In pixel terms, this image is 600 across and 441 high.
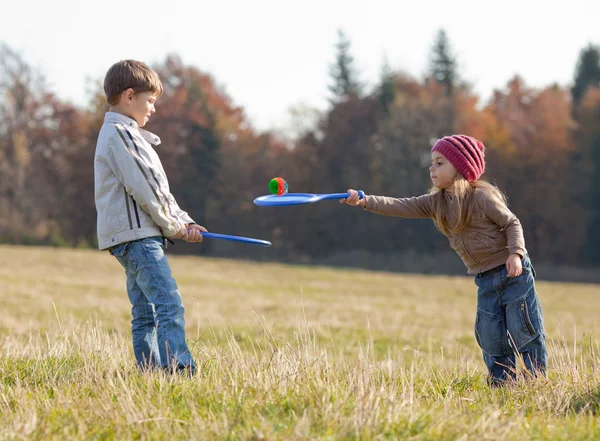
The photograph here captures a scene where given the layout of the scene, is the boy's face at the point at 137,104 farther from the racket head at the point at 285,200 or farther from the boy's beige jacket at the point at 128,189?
the racket head at the point at 285,200

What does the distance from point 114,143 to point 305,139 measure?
4499 cm

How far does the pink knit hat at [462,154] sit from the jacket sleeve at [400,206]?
0.31 metres

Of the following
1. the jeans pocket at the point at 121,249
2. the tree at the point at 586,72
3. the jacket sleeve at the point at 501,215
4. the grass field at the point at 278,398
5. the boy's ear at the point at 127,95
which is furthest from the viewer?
the tree at the point at 586,72

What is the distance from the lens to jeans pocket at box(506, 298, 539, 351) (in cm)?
500

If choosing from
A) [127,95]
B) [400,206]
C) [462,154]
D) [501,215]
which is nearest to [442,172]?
[462,154]

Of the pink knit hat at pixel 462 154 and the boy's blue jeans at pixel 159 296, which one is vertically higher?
the pink knit hat at pixel 462 154

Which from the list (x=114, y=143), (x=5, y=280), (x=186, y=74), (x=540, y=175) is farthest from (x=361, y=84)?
(x=114, y=143)

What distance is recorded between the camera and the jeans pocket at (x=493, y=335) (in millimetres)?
5168

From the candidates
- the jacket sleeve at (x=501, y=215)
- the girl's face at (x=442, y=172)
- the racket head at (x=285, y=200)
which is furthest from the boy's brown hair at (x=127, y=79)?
the jacket sleeve at (x=501, y=215)

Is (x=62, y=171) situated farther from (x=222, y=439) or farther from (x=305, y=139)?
(x=222, y=439)

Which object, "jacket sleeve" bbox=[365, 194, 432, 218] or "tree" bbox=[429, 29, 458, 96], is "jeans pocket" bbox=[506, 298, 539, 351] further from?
"tree" bbox=[429, 29, 458, 96]

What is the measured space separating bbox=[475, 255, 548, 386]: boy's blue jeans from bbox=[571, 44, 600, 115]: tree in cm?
4587

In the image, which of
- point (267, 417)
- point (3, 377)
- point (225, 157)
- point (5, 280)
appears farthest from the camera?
point (225, 157)

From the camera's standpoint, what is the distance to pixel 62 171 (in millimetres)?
44219
